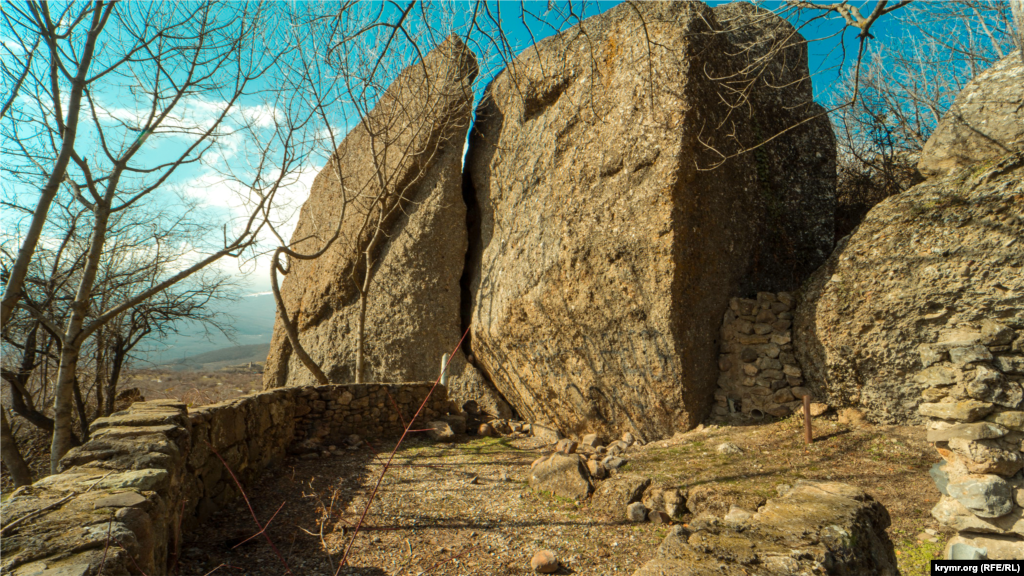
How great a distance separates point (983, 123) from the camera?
5223 millimetres

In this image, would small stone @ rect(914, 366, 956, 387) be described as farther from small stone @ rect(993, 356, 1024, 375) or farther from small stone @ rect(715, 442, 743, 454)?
small stone @ rect(715, 442, 743, 454)

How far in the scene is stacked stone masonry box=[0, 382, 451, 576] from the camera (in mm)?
2102

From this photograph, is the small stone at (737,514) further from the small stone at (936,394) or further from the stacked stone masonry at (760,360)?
the stacked stone masonry at (760,360)

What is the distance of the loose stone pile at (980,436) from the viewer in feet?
9.64

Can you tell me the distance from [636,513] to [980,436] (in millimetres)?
2228

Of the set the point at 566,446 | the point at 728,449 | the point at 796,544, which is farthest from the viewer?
the point at 566,446

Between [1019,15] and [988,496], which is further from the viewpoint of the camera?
[1019,15]

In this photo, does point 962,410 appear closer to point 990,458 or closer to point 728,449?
point 990,458

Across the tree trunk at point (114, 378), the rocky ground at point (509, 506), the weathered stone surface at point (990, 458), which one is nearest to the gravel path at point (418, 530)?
the rocky ground at point (509, 506)

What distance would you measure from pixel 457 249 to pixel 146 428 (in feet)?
20.1

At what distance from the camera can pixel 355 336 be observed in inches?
391

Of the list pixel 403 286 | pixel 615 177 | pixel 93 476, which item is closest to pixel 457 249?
pixel 403 286

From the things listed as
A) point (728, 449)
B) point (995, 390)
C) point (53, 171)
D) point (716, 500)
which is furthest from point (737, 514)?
point (53, 171)

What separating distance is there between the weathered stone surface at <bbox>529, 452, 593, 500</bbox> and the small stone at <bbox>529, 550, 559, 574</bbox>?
1130mm
